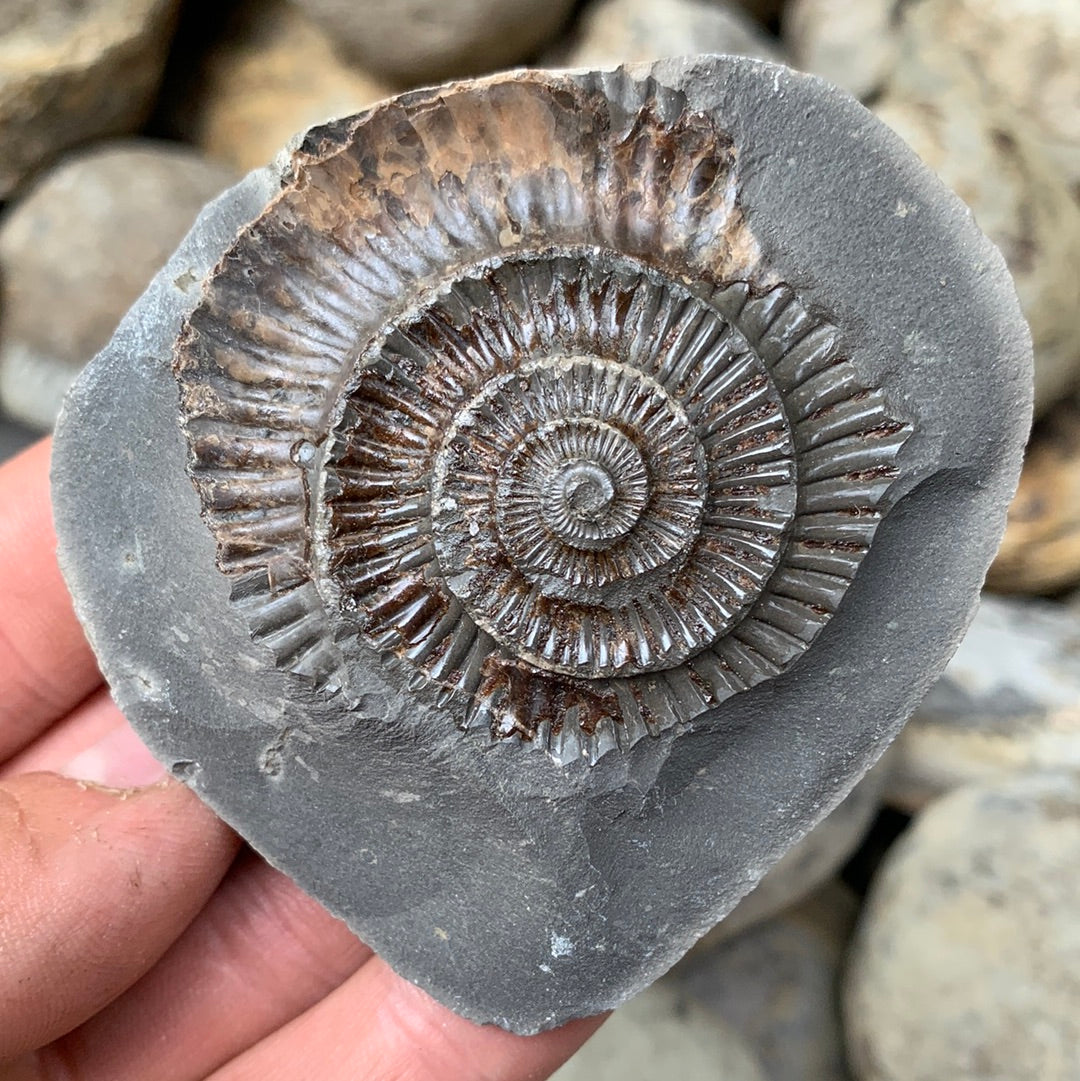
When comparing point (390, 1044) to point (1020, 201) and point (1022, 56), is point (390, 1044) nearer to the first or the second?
point (1020, 201)

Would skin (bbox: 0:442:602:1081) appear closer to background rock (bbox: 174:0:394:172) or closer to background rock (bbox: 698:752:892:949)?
background rock (bbox: 698:752:892:949)

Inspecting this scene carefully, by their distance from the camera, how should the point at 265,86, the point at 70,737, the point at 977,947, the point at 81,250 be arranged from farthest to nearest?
the point at 265,86 < the point at 81,250 < the point at 977,947 < the point at 70,737

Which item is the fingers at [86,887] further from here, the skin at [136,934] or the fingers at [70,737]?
the fingers at [70,737]

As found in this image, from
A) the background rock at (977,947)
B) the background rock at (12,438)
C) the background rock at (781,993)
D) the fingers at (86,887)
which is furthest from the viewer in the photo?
the background rock at (12,438)

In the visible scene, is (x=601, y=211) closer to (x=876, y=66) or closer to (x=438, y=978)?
(x=438, y=978)

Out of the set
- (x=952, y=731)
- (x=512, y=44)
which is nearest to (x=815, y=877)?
(x=952, y=731)

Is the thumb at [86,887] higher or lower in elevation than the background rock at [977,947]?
higher

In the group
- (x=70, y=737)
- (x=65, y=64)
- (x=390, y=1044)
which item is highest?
(x=65, y=64)

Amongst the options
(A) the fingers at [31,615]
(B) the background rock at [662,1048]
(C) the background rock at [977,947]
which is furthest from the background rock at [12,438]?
(C) the background rock at [977,947]

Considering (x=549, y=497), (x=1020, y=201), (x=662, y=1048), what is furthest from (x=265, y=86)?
(x=662, y=1048)
